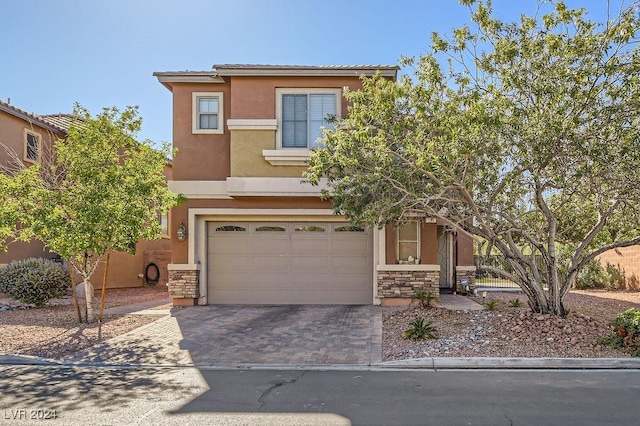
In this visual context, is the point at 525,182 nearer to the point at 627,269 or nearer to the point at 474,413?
the point at 474,413

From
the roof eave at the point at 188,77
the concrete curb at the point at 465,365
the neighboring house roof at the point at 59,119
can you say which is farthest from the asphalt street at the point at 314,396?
the neighboring house roof at the point at 59,119

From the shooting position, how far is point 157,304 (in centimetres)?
1534

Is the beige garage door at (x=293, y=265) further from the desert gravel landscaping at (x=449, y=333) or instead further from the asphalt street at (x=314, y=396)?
the asphalt street at (x=314, y=396)

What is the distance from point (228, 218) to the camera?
14.7 meters

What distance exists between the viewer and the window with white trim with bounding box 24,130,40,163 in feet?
54.6

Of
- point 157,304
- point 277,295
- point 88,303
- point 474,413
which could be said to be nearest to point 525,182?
point 474,413

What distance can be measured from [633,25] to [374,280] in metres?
8.57

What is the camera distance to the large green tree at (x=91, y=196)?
1039 cm

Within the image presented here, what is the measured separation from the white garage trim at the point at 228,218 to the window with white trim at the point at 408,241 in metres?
0.65

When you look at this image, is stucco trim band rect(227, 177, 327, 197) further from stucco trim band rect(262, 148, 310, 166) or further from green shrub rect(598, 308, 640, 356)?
green shrub rect(598, 308, 640, 356)

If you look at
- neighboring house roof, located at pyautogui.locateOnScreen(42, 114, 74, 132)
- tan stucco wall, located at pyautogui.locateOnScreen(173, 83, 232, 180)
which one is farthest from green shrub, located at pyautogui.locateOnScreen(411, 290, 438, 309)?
neighboring house roof, located at pyautogui.locateOnScreen(42, 114, 74, 132)

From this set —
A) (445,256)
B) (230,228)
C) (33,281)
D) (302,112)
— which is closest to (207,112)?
(302,112)

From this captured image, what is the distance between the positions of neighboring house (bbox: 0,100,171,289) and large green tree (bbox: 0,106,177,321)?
4618 millimetres

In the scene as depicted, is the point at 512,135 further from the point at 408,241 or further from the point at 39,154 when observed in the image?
the point at 39,154
